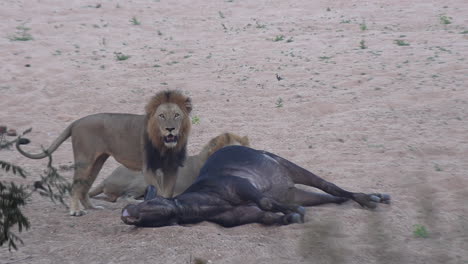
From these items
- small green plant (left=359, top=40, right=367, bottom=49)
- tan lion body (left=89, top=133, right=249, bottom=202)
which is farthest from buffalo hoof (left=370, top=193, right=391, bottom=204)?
small green plant (left=359, top=40, right=367, bottom=49)

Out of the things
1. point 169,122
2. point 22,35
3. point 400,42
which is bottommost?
point 400,42

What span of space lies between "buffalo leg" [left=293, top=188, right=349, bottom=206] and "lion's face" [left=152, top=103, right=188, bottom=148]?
45.9 inches

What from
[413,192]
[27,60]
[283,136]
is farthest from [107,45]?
[413,192]

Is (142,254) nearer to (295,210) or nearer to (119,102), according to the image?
(295,210)

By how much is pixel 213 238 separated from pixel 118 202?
8.64ft

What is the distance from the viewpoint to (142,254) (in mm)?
4617

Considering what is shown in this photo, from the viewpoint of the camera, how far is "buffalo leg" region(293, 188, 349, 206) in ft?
20.4

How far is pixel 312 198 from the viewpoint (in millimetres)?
6277

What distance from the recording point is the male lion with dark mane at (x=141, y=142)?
6.17 meters

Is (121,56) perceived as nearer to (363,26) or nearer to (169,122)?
(363,26)

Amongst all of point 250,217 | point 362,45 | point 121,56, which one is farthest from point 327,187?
point 121,56

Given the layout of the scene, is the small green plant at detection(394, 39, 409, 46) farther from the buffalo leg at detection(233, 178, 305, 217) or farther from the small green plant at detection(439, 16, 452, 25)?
the buffalo leg at detection(233, 178, 305, 217)

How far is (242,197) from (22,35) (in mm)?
10365

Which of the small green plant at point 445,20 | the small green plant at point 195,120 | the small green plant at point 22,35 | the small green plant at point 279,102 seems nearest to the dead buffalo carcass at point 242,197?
the small green plant at point 195,120
